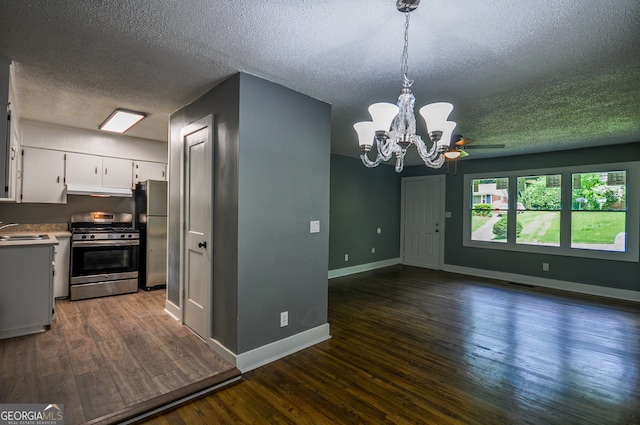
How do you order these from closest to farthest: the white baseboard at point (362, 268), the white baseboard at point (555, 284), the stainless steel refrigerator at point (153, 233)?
the stainless steel refrigerator at point (153, 233) → the white baseboard at point (555, 284) → the white baseboard at point (362, 268)

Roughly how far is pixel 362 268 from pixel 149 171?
443cm

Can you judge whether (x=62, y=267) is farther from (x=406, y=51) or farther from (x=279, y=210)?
(x=406, y=51)

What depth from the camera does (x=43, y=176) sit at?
4.20 m

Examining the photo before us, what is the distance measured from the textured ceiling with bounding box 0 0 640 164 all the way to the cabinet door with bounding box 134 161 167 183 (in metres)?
1.53

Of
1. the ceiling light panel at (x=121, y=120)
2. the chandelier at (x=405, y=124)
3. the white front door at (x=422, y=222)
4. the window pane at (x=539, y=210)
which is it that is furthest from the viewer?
the white front door at (x=422, y=222)

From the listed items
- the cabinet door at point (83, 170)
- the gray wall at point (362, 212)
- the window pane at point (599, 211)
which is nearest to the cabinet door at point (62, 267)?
the cabinet door at point (83, 170)

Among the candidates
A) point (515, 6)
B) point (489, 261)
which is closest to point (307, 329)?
point (515, 6)

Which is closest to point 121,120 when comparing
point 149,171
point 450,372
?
point 149,171

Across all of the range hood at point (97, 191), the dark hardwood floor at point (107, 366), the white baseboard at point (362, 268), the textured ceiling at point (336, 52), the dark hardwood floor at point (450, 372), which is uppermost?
the textured ceiling at point (336, 52)

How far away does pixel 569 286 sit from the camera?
5.35 meters

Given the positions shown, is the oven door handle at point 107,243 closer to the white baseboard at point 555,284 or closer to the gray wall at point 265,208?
the gray wall at point 265,208

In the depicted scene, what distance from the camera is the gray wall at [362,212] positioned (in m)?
6.14

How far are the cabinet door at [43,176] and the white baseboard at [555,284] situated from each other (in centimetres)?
710

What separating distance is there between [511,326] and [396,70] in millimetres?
3187
